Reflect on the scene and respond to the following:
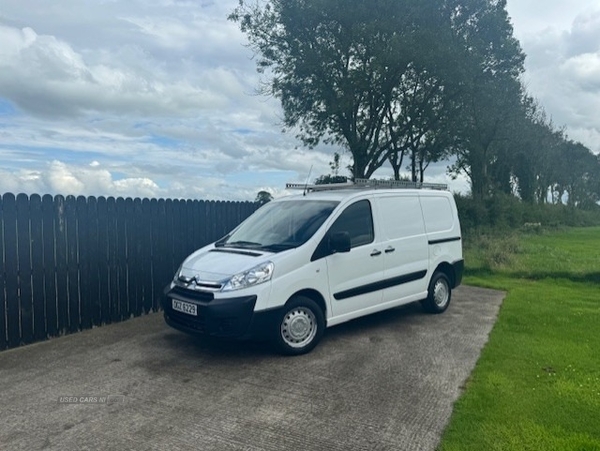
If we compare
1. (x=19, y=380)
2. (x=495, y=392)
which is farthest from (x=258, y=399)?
(x=19, y=380)

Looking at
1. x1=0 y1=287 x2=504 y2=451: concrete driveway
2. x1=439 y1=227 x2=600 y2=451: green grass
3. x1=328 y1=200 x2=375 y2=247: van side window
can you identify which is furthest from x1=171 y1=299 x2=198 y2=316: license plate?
x1=439 y1=227 x2=600 y2=451: green grass

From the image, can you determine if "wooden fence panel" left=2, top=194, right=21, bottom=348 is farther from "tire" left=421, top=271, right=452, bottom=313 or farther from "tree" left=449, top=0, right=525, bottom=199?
"tree" left=449, top=0, right=525, bottom=199

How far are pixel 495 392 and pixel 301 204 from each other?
359 centimetres

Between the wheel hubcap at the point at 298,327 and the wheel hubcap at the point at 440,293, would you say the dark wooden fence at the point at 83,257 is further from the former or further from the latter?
the wheel hubcap at the point at 440,293

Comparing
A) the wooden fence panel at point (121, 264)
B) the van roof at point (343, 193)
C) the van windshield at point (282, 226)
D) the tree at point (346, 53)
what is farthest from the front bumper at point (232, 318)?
the tree at point (346, 53)

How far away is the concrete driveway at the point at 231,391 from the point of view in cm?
405

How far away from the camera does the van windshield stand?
645cm

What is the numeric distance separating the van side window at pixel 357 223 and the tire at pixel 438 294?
1877 mm

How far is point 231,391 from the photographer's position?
5.02 meters

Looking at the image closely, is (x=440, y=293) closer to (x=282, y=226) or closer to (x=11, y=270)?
(x=282, y=226)

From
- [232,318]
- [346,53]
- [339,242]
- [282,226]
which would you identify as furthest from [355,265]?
[346,53]

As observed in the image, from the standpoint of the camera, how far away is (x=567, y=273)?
1241cm

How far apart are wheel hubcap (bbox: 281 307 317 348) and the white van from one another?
0.04 ft

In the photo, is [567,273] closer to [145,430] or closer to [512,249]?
[512,249]
